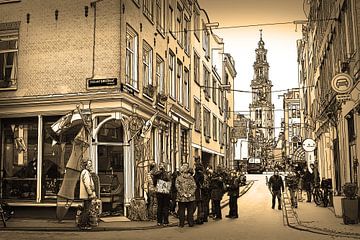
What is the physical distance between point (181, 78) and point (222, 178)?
11.8m

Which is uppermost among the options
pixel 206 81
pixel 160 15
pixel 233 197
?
pixel 160 15

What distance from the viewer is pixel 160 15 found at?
24.6 m

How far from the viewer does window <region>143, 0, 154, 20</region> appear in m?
21.7

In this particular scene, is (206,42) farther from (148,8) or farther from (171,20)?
(148,8)

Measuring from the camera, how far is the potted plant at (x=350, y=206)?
1511cm

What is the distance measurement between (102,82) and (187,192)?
522 cm

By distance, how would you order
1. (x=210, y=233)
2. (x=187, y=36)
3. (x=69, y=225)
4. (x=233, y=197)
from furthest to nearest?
(x=187, y=36) → (x=233, y=197) → (x=69, y=225) → (x=210, y=233)

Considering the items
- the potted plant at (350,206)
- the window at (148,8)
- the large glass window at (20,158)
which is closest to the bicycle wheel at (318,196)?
the potted plant at (350,206)

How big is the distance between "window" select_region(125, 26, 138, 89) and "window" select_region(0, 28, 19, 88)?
414 cm

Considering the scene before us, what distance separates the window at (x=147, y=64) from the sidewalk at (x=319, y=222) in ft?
25.9

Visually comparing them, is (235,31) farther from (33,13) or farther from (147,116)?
(33,13)

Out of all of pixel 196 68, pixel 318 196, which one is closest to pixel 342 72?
pixel 318 196

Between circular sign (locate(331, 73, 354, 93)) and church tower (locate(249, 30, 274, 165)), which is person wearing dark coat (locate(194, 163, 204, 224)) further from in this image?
church tower (locate(249, 30, 274, 165))

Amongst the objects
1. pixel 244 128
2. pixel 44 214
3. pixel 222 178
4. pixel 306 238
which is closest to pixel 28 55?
pixel 44 214
